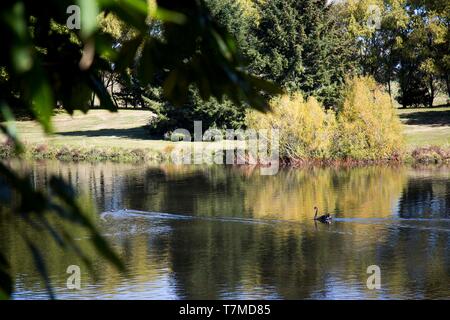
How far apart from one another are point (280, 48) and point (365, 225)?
29238 mm

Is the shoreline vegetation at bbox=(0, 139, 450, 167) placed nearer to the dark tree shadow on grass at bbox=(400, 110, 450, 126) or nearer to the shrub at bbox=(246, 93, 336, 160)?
the shrub at bbox=(246, 93, 336, 160)

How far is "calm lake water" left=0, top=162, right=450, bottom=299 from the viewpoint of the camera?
16078 millimetres

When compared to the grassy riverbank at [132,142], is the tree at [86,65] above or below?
below

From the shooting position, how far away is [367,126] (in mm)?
39656


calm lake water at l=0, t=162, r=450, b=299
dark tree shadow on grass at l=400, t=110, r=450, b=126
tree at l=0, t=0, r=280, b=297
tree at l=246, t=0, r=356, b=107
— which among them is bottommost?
calm lake water at l=0, t=162, r=450, b=299

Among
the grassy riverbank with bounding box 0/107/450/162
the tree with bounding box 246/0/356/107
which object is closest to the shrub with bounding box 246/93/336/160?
the grassy riverbank with bounding box 0/107/450/162

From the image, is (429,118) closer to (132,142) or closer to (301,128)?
(301,128)

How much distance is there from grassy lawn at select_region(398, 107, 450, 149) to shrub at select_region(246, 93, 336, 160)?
508cm

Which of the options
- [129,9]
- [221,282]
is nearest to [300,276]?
[221,282]

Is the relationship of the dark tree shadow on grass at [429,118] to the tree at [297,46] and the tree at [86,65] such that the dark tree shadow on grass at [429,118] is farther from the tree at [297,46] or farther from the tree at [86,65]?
the tree at [86,65]

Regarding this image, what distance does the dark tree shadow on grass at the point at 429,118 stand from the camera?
5162cm

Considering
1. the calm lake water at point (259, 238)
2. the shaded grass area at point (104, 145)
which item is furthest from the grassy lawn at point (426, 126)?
the shaded grass area at point (104, 145)
